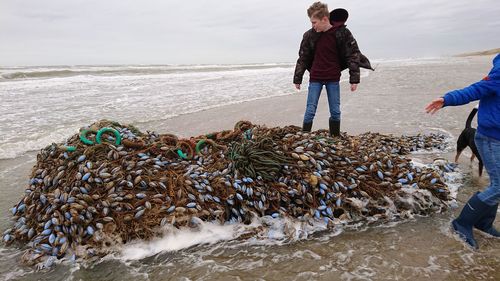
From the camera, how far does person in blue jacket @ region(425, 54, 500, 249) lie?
3186mm

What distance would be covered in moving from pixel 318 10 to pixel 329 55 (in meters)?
0.76

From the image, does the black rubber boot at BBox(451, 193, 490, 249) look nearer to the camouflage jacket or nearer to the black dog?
the black dog

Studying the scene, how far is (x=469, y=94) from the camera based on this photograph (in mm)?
3223

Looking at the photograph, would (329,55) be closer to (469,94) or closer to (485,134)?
(469,94)

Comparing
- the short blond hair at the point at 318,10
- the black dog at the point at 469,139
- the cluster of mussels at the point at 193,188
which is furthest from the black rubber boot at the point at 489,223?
the short blond hair at the point at 318,10

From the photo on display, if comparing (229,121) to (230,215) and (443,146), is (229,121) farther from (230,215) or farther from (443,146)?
(230,215)

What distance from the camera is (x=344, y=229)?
386 cm

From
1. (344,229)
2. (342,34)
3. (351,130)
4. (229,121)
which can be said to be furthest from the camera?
(229,121)

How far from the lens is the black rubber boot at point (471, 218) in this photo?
11.1ft

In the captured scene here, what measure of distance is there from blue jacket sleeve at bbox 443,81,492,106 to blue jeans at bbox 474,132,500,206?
423 millimetres

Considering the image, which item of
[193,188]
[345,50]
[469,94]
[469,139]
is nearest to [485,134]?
[469,94]

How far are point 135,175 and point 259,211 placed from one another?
1536 mm


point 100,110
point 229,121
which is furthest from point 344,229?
point 100,110

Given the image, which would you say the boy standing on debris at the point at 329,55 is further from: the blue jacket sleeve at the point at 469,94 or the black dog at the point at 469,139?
the blue jacket sleeve at the point at 469,94
